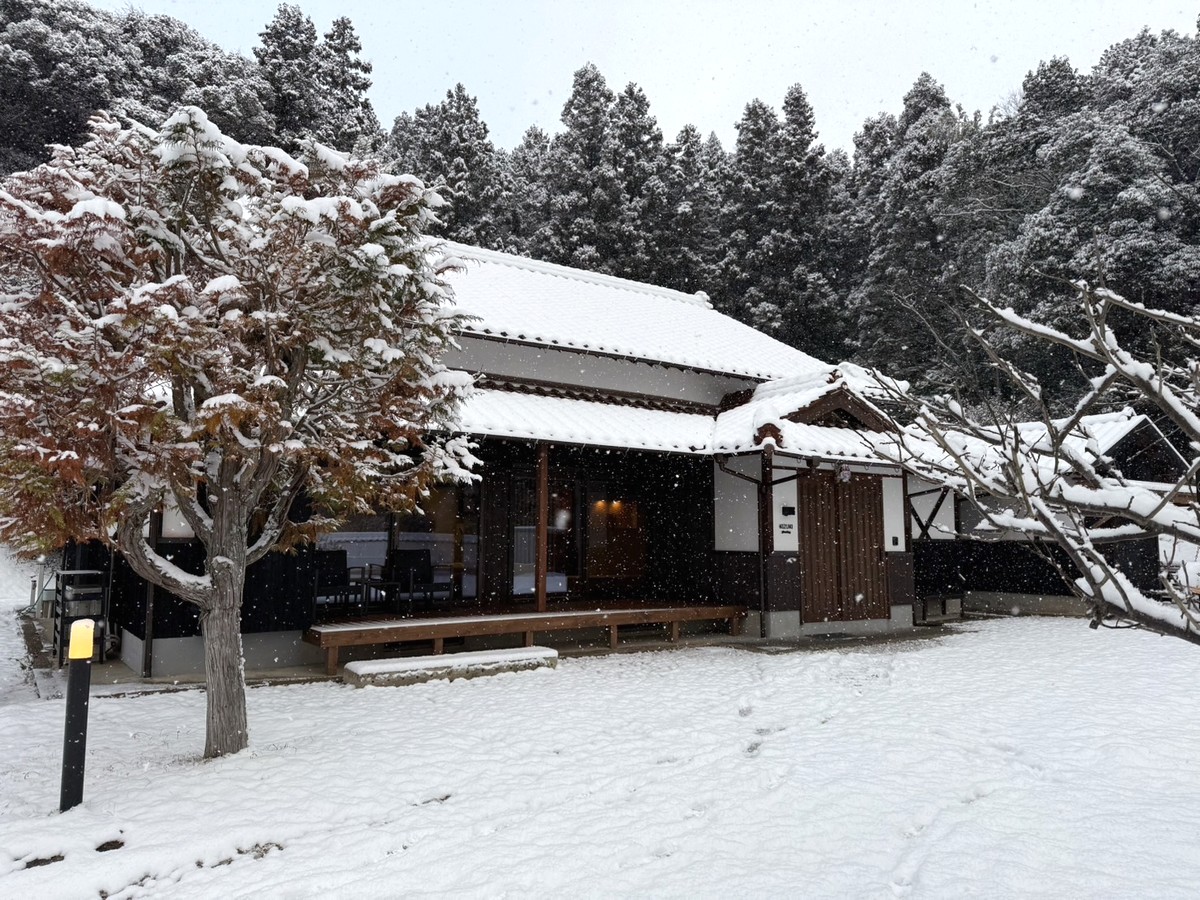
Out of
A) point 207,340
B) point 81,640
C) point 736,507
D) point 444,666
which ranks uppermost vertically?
point 207,340

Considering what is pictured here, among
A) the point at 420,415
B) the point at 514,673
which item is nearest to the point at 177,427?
the point at 420,415

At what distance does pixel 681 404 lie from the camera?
13.1 meters

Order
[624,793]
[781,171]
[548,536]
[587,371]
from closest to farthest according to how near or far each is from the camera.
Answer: [624,793], [587,371], [548,536], [781,171]

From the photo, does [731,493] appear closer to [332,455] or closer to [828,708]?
[828,708]

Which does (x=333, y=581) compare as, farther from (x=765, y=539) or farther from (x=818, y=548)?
(x=818, y=548)

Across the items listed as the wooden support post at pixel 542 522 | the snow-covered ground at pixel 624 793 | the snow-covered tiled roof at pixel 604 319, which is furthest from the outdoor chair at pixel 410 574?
the snow-covered tiled roof at pixel 604 319

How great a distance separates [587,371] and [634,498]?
268 centimetres

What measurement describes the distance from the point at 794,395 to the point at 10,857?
1034 cm

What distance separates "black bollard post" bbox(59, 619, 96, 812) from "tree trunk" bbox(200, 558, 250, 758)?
88 centimetres

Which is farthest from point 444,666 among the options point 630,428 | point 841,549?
point 841,549

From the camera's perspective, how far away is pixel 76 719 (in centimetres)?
448

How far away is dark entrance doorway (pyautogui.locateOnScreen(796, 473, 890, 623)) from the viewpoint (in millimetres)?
11898

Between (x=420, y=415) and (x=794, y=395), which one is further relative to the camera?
(x=794, y=395)

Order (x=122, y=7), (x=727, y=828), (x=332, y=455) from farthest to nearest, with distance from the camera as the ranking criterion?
(x=122, y=7)
(x=332, y=455)
(x=727, y=828)
